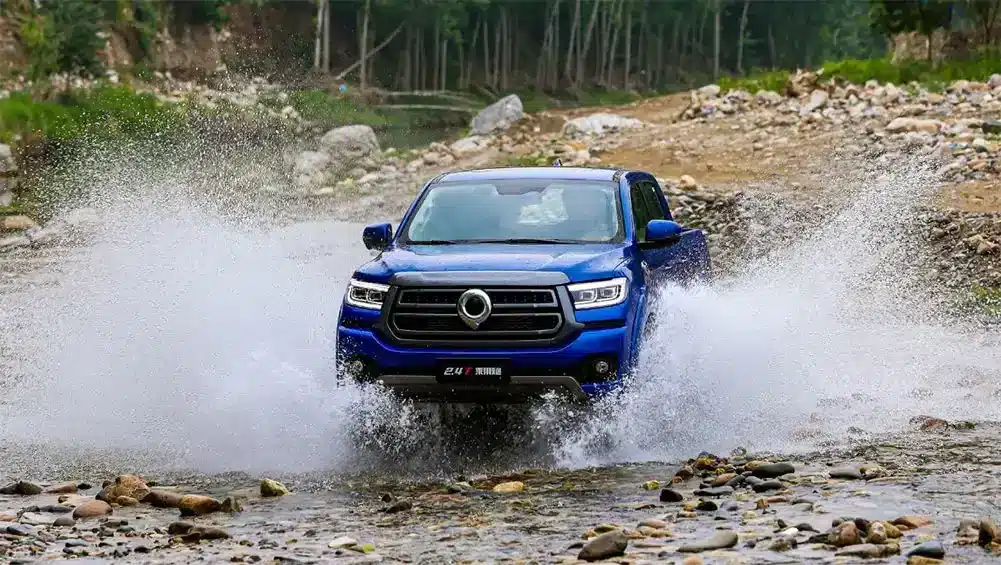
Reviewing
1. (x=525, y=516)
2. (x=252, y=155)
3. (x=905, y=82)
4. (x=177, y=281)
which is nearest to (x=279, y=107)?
(x=252, y=155)

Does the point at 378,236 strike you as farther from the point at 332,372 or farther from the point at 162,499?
the point at 162,499

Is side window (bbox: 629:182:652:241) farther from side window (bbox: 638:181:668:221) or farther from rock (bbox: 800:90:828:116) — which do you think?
rock (bbox: 800:90:828:116)

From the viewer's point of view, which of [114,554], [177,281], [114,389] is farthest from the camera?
[177,281]

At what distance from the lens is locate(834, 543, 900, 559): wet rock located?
659cm

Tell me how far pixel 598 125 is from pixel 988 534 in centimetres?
3298

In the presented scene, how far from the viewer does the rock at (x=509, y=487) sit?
347 inches

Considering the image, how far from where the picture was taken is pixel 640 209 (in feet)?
38.2

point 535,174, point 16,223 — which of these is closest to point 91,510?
point 535,174

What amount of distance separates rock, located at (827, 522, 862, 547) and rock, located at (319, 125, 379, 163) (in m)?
33.3

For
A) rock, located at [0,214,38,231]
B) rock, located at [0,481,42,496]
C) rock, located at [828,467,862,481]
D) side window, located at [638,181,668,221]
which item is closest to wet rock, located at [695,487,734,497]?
rock, located at [828,467,862,481]

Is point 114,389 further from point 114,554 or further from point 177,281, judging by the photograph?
point 114,554

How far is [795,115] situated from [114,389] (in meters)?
25.1

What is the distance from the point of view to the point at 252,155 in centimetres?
4909

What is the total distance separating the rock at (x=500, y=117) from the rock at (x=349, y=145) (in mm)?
4147
